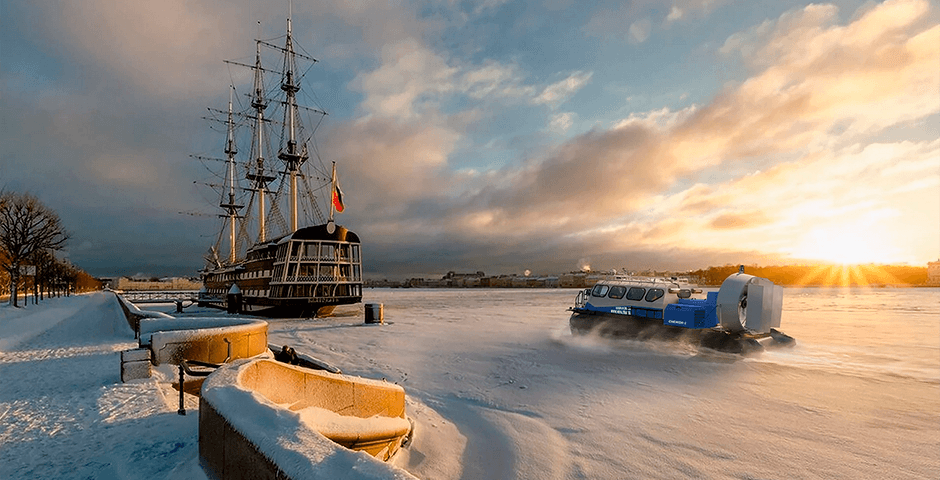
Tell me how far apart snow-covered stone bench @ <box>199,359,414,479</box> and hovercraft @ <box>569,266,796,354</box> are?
→ 14338mm

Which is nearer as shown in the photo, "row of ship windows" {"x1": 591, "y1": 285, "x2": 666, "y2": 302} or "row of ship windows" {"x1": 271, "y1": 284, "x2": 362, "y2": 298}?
"row of ship windows" {"x1": 591, "y1": 285, "x2": 666, "y2": 302}

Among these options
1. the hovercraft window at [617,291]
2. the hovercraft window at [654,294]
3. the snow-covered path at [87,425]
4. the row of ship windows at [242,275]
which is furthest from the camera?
the row of ship windows at [242,275]

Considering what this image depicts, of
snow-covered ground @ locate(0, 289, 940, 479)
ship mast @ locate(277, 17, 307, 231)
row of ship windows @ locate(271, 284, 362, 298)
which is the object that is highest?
ship mast @ locate(277, 17, 307, 231)

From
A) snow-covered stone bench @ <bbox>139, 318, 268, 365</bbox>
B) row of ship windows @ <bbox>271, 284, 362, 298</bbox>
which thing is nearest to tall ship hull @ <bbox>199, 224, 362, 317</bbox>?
row of ship windows @ <bbox>271, 284, 362, 298</bbox>

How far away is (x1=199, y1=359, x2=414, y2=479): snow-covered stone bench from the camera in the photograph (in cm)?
296

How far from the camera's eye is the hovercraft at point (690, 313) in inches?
674

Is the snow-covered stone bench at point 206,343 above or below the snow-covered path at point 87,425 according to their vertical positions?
above

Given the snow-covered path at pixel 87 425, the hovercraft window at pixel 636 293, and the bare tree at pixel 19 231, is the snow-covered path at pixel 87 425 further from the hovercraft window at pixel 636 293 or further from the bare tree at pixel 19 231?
the bare tree at pixel 19 231

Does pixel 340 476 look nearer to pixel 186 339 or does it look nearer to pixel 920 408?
pixel 186 339

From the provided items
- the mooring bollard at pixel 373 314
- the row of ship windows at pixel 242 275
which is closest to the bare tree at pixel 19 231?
the row of ship windows at pixel 242 275

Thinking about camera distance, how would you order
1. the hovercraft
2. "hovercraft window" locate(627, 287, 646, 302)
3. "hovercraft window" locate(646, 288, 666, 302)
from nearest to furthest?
the hovercraft, "hovercraft window" locate(646, 288, 666, 302), "hovercraft window" locate(627, 287, 646, 302)

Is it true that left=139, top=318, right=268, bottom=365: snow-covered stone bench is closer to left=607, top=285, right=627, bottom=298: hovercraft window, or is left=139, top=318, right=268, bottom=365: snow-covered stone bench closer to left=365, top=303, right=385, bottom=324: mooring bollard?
left=365, top=303, right=385, bottom=324: mooring bollard

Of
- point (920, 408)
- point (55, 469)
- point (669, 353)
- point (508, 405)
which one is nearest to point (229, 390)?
point (55, 469)

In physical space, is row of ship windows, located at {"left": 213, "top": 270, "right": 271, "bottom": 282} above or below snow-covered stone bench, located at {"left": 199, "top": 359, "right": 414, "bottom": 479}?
above
